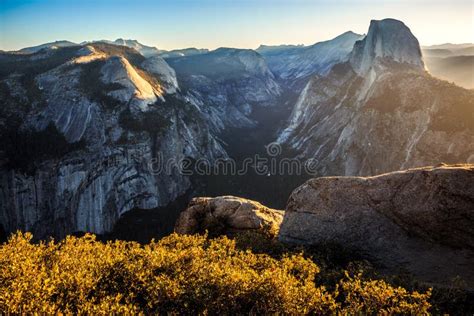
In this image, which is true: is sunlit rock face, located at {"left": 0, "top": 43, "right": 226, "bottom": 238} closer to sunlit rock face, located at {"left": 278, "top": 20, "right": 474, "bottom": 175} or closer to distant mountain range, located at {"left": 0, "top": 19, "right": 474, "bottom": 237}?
distant mountain range, located at {"left": 0, "top": 19, "right": 474, "bottom": 237}

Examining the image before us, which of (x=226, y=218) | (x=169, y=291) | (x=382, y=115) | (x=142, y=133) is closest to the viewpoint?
(x=169, y=291)

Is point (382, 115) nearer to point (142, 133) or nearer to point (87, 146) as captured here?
point (142, 133)

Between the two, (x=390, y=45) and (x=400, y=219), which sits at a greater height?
(x=390, y=45)

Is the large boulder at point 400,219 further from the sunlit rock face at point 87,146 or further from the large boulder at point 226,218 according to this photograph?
the sunlit rock face at point 87,146

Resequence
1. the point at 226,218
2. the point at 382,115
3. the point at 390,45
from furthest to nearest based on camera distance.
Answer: the point at 390,45 → the point at 382,115 → the point at 226,218

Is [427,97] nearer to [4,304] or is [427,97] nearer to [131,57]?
[4,304]

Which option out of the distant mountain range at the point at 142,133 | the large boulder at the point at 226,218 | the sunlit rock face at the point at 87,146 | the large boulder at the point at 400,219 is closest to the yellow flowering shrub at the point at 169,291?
the large boulder at the point at 400,219

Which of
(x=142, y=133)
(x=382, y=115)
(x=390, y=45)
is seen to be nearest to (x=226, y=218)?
(x=382, y=115)

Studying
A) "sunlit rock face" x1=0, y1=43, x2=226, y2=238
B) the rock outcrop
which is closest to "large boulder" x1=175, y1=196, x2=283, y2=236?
"sunlit rock face" x1=0, y1=43, x2=226, y2=238

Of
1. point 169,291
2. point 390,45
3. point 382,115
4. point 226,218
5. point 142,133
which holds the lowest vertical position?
point 226,218
